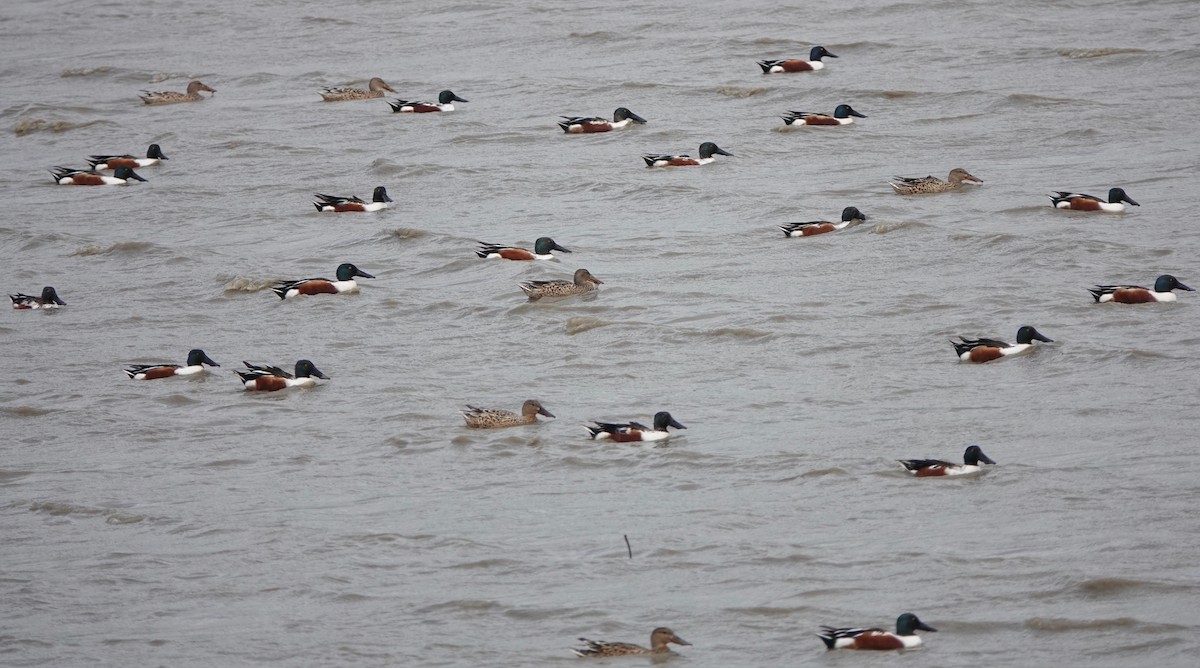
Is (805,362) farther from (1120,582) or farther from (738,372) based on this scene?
(1120,582)

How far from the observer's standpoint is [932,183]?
59.9 feet

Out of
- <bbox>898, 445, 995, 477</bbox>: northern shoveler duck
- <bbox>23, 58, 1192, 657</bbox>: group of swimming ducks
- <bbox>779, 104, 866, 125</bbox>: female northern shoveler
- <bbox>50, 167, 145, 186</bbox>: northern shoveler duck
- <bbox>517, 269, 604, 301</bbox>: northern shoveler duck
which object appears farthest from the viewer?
<bbox>50, 167, 145, 186</bbox>: northern shoveler duck

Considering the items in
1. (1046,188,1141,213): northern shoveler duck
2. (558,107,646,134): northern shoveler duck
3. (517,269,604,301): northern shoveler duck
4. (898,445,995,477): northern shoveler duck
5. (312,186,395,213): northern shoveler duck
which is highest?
(1046,188,1141,213): northern shoveler duck

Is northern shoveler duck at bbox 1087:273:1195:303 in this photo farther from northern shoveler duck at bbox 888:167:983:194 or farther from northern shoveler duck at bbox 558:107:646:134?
northern shoveler duck at bbox 558:107:646:134

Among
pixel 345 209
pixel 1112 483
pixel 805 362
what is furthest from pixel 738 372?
pixel 345 209

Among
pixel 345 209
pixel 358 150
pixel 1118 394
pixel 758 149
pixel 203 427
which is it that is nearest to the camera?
pixel 1118 394

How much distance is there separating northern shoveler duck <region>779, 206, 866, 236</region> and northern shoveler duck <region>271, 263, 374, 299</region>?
426 centimetres

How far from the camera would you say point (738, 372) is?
1380cm

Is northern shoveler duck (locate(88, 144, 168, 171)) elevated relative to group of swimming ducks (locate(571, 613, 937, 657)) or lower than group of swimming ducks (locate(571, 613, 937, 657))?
lower

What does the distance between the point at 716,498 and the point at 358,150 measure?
511 inches

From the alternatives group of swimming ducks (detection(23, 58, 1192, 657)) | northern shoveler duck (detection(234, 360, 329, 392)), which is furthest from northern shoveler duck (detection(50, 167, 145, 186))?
northern shoveler duck (detection(234, 360, 329, 392))

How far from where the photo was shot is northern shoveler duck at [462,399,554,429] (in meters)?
12.5

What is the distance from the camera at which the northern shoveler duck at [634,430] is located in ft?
39.7

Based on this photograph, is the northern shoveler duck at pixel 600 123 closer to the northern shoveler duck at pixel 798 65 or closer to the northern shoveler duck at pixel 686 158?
the northern shoveler duck at pixel 686 158
